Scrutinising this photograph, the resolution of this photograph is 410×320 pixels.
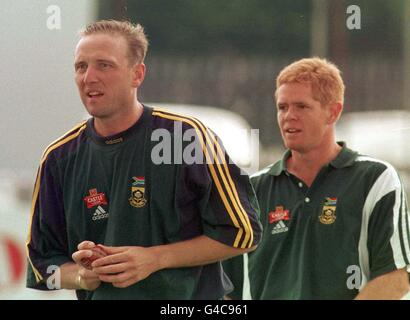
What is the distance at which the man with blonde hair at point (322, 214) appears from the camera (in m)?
2.54

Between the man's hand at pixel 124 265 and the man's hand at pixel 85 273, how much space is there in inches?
1.3

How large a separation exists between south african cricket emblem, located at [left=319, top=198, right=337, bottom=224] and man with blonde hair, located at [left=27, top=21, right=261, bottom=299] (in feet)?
1.19

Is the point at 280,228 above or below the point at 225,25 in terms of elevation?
below

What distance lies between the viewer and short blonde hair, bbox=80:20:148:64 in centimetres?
228

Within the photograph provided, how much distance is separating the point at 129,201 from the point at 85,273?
220 millimetres

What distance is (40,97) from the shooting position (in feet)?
11.8

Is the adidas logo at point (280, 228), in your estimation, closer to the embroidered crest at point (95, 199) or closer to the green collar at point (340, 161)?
the green collar at point (340, 161)

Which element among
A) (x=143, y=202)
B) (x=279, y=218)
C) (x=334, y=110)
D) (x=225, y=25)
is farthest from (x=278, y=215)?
(x=225, y=25)

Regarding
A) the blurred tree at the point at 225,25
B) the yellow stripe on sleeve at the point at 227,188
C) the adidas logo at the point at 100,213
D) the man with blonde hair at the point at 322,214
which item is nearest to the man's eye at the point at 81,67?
the yellow stripe on sleeve at the point at 227,188

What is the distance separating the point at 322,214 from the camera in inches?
104

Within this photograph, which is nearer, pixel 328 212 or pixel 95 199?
pixel 95 199

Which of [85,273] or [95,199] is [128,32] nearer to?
[95,199]

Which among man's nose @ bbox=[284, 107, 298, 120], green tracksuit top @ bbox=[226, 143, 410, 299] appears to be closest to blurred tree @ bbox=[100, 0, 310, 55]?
man's nose @ bbox=[284, 107, 298, 120]
